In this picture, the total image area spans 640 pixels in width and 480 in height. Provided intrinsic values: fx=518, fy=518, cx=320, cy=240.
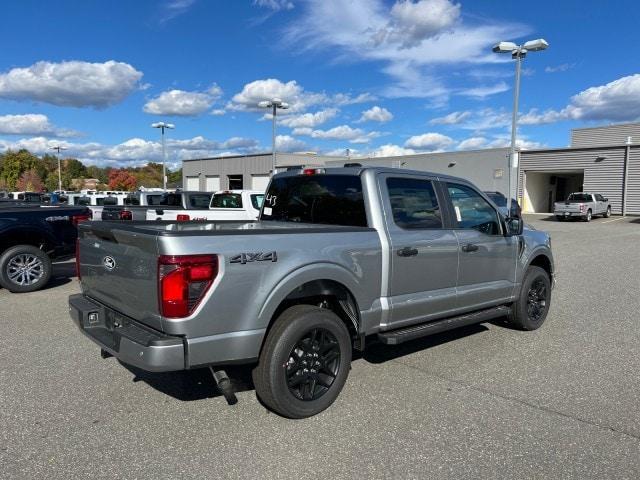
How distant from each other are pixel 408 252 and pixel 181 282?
6.76 ft

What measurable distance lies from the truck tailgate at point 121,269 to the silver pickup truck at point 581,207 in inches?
1219

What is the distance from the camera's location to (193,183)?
208 ft

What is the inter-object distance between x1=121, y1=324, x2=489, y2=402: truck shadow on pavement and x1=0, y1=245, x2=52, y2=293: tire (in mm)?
4540

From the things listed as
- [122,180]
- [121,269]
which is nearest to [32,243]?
[121,269]

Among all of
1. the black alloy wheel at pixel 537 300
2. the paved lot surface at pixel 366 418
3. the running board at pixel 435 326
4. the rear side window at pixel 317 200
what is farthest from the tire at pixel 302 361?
the black alloy wheel at pixel 537 300

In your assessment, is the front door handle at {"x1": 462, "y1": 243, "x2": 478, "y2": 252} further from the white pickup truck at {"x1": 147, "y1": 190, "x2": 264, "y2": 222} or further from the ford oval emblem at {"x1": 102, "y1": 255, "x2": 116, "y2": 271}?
the white pickup truck at {"x1": 147, "y1": 190, "x2": 264, "y2": 222}

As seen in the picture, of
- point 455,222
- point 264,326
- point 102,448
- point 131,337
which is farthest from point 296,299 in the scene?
point 455,222

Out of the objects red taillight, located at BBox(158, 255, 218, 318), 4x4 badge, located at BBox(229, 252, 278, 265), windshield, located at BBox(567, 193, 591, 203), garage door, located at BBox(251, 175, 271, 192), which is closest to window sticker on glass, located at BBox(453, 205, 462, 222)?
4x4 badge, located at BBox(229, 252, 278, 265)

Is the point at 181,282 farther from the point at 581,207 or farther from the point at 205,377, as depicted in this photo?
the point at 581,207

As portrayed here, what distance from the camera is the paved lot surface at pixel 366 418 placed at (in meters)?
3.18

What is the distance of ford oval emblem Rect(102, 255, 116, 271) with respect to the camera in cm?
380

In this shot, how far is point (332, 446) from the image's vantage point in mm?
3426

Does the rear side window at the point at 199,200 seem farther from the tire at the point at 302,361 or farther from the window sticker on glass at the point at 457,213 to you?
the tire at the point at 302,361

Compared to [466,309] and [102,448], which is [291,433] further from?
[466,309]
